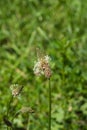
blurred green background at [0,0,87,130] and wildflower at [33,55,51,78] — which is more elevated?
blurred green background at [0,0,87,130]

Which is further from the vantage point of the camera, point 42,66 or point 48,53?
point 48,53

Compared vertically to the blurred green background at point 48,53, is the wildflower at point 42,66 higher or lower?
lower

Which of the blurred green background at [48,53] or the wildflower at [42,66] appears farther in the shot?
the blurred green background at [48,53]

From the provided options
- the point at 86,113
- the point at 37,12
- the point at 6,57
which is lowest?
the point at 86,113

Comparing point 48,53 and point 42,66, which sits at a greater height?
point 48,53

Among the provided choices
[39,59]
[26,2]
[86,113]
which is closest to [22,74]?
[86,113]

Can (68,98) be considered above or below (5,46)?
below

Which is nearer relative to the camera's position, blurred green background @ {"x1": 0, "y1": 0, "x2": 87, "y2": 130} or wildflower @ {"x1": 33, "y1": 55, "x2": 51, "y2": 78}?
wildflower @ {"x1": 33, "y1": 55, "x2": 51, "y2": 78}

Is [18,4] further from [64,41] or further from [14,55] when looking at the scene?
[64,41]
